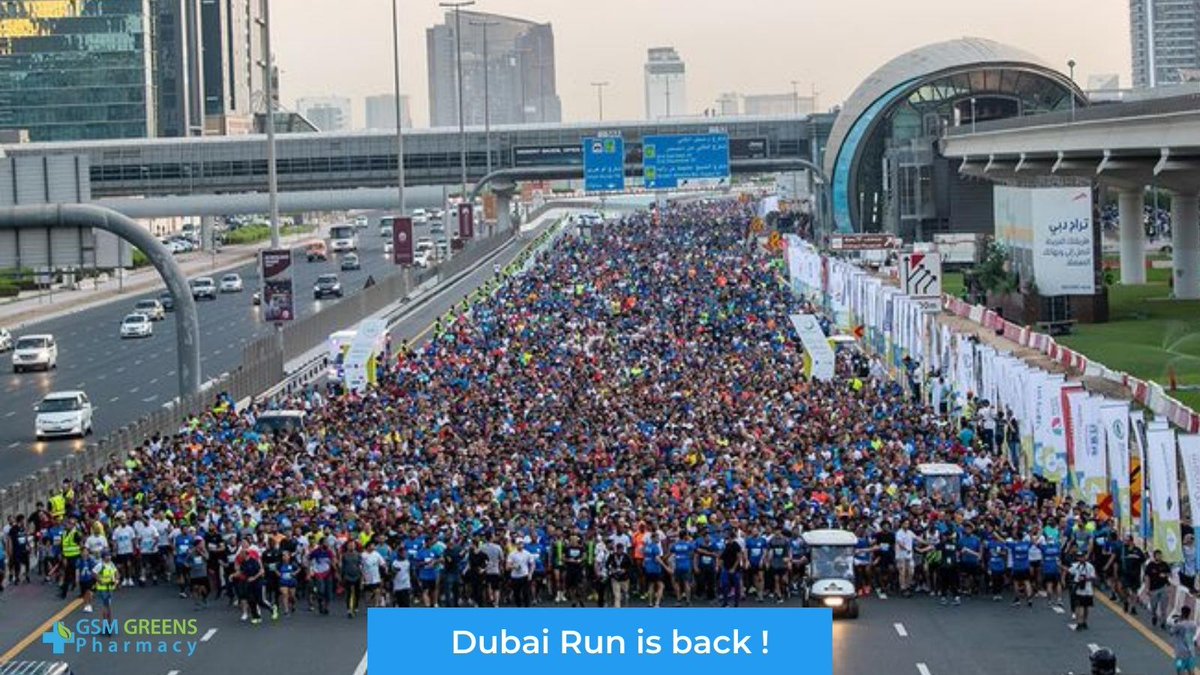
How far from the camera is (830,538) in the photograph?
26.3 meters

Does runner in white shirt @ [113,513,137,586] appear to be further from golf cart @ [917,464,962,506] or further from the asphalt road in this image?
the asphalt road

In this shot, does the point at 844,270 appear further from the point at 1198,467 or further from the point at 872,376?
the point at 1198,467

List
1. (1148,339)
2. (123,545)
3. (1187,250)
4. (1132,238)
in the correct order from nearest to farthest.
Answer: (123,545), (1148,339), (1187,250), (1132,238)

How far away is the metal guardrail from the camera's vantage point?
34.3 meters

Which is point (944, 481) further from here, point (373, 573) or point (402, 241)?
point (402, 241)

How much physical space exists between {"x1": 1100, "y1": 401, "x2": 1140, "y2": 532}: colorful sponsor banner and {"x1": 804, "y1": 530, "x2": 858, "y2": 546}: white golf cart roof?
4220mm

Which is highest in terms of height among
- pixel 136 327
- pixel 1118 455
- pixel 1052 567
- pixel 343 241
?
pixel 343 241

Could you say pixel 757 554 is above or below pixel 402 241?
below

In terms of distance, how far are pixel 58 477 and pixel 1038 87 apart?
8252cm

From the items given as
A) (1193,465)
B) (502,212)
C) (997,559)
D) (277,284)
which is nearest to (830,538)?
(997,559)

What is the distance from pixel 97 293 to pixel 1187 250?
2041 inches

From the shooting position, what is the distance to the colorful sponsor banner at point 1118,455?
28.9 m

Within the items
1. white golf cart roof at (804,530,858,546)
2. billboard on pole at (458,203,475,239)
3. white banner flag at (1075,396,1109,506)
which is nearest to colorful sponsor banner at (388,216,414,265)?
billboard on pole at (458,203,475,239)

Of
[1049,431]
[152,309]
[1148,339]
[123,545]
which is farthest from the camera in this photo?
[152,309]
